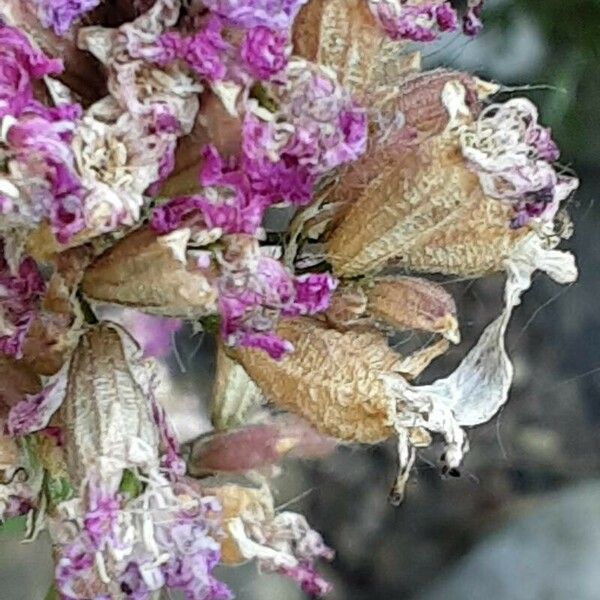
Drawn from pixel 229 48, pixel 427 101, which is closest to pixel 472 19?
pixel 427 101

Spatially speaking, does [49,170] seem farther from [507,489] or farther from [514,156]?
[507,489]

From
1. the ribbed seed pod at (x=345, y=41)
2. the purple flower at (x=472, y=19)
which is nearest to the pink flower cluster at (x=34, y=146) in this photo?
the ribbed seed pod at (x=345, y=41)

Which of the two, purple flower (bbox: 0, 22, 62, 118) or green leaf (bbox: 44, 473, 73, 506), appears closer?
purple flower (bbox: 0, 22, 62, 118)

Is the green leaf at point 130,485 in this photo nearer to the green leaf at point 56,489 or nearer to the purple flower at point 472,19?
the green leaf at point 56,489

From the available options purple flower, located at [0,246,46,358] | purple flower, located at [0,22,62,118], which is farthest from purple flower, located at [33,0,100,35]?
purple flower, located at [0,246,46,358]

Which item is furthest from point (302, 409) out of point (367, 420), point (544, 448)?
point (544, 448)

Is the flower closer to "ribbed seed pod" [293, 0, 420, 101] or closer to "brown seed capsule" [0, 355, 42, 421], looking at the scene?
"ribbed seed pod" [293, 0, 420, 101]

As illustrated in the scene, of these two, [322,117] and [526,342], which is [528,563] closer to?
[526,342]
